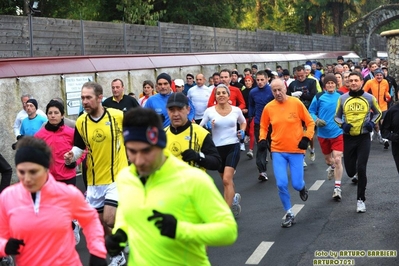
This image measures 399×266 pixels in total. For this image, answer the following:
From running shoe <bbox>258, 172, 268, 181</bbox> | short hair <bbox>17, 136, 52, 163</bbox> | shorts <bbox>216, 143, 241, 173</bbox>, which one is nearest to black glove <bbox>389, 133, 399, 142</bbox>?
shorts <bbox>216, 143, 241, 173</bbox>

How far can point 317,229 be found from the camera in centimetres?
1011

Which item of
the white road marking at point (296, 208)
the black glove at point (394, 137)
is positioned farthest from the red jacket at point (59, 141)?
the black glove at point (394, 137)

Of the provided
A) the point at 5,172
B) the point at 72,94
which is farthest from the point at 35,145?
the point at 72,94

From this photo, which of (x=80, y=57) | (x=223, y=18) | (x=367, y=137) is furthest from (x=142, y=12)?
(x=367, y=137)

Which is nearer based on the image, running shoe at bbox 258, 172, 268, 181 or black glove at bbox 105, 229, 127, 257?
black glove at bbox 105, 229, 127, 257

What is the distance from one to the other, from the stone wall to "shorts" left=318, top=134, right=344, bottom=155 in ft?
24.5

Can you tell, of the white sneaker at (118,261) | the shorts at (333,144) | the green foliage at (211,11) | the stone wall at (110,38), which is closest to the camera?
the white sneaker at (118,261)

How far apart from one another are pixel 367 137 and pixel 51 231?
710cm

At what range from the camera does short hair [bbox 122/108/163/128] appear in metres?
4.07

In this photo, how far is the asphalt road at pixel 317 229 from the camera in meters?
8.70

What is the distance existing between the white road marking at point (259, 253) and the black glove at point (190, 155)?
6.04ft

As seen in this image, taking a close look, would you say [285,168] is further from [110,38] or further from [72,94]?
[110,38]

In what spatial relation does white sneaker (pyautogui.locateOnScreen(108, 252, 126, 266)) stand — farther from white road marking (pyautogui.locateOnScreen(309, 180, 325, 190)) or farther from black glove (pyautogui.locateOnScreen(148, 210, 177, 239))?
white road marking (pyautogui.locateOnScreen(309, 180, 325, 190))

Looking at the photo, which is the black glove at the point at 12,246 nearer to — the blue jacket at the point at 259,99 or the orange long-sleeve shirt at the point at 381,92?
the blue jacket at the point at 259,99
